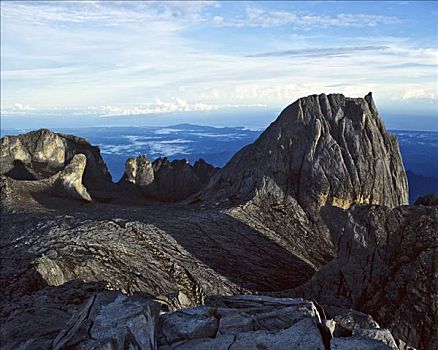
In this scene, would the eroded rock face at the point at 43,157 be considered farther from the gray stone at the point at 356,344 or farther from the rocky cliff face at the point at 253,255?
the gray stone at the point at 356,344

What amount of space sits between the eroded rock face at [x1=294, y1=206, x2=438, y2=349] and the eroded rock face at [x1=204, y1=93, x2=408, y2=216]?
17333 mm

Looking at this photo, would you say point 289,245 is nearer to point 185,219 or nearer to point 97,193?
point 185,219

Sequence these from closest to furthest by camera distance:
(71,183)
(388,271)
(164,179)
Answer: (388,271), (71,183), (164,179)

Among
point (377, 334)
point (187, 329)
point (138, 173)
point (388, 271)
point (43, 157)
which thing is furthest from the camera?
point (138, 173)

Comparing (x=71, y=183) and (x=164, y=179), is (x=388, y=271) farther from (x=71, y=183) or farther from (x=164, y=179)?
(x=164, y=179)

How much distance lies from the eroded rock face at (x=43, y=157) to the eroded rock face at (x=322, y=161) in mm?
42671

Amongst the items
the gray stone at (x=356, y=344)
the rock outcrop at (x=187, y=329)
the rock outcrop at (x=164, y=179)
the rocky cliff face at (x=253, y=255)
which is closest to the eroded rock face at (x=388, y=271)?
the rocky cliff face at (x=253, y=255)

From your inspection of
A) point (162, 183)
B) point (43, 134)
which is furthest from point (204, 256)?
point (43, 134)

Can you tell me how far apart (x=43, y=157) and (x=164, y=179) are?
88.2ft

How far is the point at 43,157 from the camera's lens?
340 ft

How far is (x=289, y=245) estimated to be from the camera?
5444 centimetres

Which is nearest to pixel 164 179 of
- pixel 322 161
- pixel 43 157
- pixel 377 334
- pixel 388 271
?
pixel 43 157

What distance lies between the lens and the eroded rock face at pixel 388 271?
1380 inches

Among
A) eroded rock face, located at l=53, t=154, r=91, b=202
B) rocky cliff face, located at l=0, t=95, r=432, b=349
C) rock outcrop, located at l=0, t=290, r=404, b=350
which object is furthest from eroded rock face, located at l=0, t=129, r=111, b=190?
rock outcrop, located at l=0, t=290, r=404, b=350
